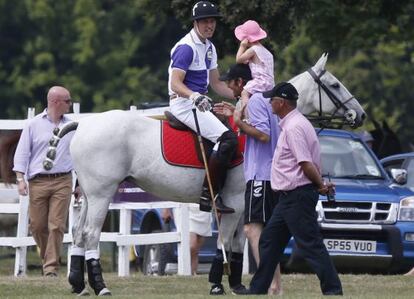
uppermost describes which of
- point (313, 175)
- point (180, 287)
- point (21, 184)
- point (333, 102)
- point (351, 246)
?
point (333, 102)

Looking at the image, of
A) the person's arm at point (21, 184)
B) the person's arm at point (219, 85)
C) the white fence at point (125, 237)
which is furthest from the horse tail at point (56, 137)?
the white fence at point (125, 237)

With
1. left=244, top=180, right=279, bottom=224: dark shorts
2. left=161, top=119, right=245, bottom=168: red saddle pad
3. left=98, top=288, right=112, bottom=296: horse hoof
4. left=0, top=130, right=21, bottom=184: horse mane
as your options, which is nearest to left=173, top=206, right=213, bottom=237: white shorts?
left=0, top=130, right=21, bottom=184: horse mane

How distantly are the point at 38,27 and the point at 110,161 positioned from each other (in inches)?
1547

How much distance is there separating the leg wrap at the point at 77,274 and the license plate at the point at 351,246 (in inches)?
186

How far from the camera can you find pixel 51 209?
751 inches

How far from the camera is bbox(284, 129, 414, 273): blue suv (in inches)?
773

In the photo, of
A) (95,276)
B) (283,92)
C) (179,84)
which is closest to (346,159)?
(179,84)

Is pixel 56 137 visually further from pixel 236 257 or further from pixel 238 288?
pixel 238 288

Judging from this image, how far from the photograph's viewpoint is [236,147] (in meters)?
15.5

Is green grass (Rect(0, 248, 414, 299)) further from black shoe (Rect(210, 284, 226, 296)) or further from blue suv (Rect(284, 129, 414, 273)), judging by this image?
blue suv (Rect(284, 129, 414, 273))

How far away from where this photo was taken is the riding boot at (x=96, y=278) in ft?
50.3

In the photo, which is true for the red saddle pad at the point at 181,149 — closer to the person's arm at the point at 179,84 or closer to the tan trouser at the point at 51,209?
the person's arm at the point at 179,84

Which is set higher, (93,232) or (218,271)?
(93,232)

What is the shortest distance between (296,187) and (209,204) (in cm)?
139
